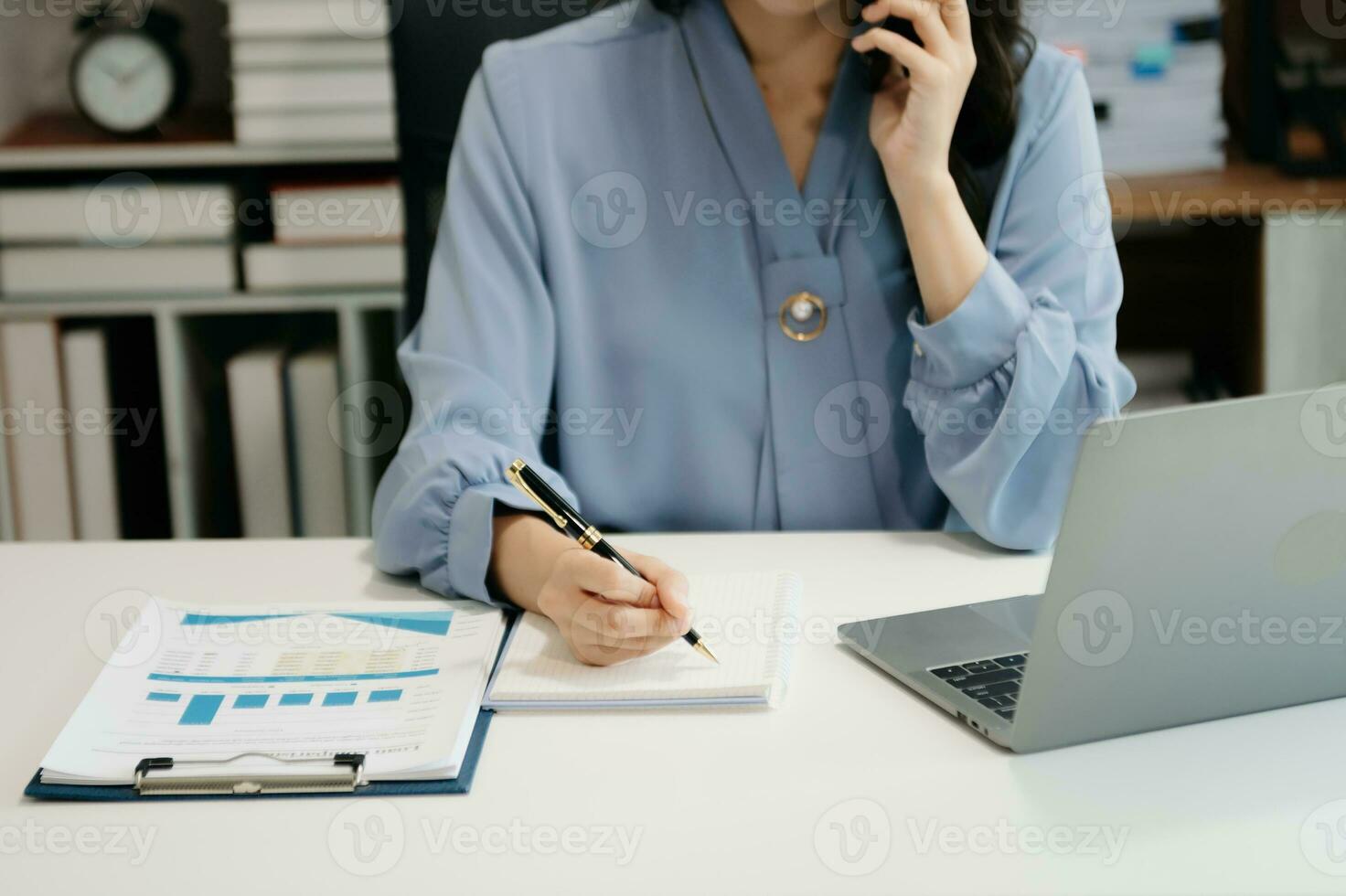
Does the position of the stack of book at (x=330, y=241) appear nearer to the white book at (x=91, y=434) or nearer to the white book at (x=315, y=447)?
the white book at (x=315, y=447)

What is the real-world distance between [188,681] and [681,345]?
1.84 feet

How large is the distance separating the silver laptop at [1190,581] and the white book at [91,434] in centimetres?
169

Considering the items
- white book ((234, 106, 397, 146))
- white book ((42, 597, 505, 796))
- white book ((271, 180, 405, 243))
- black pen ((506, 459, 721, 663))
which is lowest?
white book ((42, 597, 505, 796))

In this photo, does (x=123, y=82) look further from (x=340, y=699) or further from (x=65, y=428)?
(x=340, y=699)

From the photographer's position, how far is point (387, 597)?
1046mm

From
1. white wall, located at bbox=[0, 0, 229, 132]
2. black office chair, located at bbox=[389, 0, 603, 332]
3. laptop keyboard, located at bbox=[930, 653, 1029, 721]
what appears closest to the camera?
laptop keyboard, located at bbox=[930, 653, 1029, 721]

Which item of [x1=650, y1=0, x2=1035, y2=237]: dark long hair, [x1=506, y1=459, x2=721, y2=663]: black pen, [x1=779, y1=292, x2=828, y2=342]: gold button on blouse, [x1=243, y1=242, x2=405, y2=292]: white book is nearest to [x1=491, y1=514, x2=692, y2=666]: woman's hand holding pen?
[x1=506, y1=459, x2=721, y2=663]: black pen

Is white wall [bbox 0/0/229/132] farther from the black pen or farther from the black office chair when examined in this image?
the black pen

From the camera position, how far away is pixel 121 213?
80.4 inches

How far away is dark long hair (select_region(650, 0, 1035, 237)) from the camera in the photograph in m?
1.22

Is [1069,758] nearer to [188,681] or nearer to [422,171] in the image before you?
[188,681]

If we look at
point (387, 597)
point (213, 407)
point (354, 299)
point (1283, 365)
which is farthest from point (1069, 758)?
point (213, 407)

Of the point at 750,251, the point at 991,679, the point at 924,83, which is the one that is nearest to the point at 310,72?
the point at 750,251

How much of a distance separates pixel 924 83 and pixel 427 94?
2.11 ft
